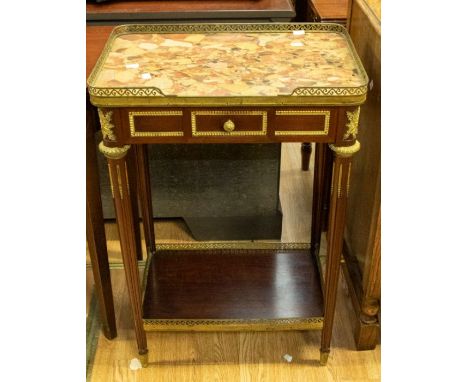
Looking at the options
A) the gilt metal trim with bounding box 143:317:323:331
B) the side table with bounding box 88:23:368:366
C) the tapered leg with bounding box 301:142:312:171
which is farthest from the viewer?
the tapered leg with bounding box 301:142:312:171

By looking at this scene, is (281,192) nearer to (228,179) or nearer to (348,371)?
(228,179)

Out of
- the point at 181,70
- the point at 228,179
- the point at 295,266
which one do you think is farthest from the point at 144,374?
the point at 181,70

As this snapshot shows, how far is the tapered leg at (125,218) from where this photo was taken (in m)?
1.35

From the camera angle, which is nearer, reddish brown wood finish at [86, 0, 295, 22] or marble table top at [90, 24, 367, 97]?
marble table top at [90, 24, 367, 97]

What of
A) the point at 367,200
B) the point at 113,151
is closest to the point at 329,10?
the point at 367,200

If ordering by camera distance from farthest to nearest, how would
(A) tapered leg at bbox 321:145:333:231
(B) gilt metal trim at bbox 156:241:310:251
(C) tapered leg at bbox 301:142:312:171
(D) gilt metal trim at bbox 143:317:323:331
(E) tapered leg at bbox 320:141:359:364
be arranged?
(C) tapered leg at bbox 301:142:312:171, (B) gilt metal trim at bbox 156:241:310:251, (A) tapered leg at bbox 321:145:333:231, (D) gilt metal trim at bbox 143:317:323:331, (E) tapered leg at bbox 320:141:359:364

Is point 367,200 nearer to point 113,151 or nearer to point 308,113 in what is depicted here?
point 308,113

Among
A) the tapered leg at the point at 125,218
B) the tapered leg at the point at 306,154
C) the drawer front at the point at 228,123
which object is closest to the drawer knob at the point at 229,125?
the drawer front at the point at 228,123

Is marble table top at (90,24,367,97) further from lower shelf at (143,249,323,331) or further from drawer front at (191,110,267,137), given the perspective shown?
lower shelf at (143,249,323,331)

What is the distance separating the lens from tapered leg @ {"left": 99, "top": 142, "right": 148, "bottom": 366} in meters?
1.35

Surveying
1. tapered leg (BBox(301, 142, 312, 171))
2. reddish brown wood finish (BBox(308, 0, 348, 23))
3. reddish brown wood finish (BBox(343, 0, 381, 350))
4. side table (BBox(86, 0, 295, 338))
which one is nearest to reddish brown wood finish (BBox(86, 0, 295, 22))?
side table (BBox(86, 0, 295, 338))

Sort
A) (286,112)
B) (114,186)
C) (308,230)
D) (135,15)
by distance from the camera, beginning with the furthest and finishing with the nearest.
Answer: (308,230), (135,15), (114,186), (286,112)

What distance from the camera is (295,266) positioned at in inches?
76.5

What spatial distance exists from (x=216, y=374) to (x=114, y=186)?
0.69m
